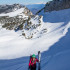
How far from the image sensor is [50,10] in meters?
49.1

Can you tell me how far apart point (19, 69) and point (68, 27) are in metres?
19.7

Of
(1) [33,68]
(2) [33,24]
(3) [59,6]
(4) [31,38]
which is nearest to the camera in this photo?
(1) [33,68]

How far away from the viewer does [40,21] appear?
43.9m

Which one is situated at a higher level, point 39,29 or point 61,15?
point 61,15

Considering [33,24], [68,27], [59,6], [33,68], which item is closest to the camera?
[33,68]

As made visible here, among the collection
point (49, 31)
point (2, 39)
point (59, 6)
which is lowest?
point (2, 39)

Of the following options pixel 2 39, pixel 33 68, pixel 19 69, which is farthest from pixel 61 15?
pixel 33 68

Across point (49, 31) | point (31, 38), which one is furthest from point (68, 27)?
point (31, 38)

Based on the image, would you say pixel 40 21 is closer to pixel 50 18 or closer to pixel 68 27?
pixel 50 18

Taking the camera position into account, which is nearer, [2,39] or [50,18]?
[2,39]

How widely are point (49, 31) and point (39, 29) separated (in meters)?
3.93

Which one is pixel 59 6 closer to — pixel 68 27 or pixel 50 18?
pixel 50 18

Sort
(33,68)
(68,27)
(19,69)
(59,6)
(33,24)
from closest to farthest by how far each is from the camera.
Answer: (33,68) < (19,69) < (68,27) < (33,24) < (59,6)

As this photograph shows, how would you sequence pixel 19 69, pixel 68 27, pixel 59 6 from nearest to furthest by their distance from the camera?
pixel 19 69 → pixel 68 27 → pixel 59 6
